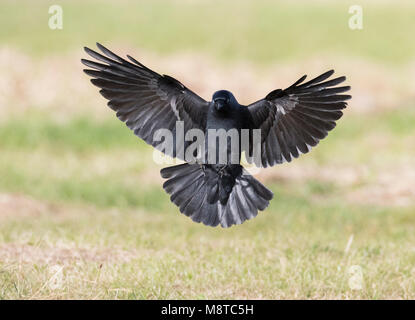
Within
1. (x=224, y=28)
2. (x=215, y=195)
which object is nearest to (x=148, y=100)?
(x=215, y=195)

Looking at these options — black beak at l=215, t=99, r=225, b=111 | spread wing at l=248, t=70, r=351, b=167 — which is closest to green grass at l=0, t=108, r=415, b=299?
spread wing at l=248, t=70, r=351, b=167

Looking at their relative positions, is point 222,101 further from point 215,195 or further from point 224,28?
point 224,28

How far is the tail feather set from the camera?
5.42 metres

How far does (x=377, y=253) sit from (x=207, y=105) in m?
2.42

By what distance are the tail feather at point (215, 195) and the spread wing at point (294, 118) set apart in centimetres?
23

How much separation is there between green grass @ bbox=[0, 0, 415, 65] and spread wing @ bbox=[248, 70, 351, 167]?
15.7 meters

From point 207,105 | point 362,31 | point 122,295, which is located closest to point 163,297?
point 122,295

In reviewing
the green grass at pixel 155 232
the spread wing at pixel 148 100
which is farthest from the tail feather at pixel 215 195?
the green grass at pixel 155 232

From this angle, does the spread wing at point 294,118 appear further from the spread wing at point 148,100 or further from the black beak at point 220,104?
the spread wing at point 148,100

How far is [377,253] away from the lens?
6.71 m

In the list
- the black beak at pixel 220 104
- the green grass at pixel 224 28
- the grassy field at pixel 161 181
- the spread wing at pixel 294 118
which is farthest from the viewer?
the green grass at pixel 224 28

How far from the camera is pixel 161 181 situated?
1181 centimetres

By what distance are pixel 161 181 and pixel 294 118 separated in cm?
651

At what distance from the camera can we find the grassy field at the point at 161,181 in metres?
5.59
